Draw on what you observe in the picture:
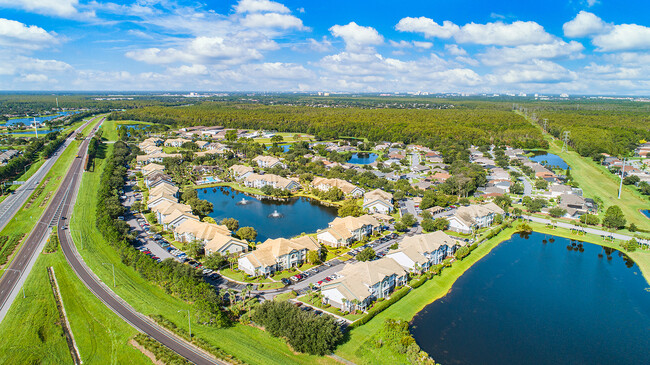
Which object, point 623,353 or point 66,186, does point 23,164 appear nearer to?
point 66,186

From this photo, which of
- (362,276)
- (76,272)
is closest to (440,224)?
(362,276)

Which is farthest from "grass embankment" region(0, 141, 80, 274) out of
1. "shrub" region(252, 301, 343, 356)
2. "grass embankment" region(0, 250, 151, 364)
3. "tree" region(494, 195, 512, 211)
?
"tree" region(494, 195, 512, 211)

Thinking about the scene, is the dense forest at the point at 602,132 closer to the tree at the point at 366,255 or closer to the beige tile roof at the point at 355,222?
the beige tile roof at the point at 355,222

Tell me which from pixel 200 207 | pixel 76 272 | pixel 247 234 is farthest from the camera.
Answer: pixel 200 207

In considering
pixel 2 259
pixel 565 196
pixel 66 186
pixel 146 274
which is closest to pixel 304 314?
pixel 146 274

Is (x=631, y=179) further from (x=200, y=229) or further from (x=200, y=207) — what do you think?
(x=200, y=229)

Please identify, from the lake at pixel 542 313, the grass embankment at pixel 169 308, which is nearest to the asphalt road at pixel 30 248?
the grass embankment at pixel 169 308
